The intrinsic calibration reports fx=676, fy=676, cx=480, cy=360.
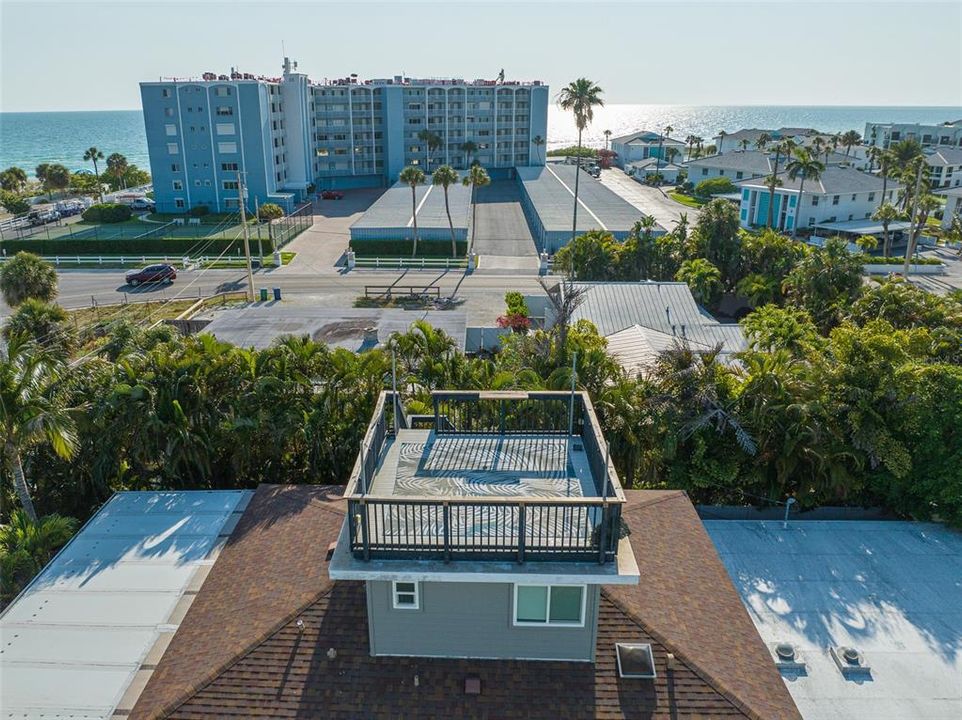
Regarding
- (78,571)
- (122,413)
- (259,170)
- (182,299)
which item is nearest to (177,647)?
(78,571)

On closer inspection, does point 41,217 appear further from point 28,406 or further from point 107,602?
point 107,602

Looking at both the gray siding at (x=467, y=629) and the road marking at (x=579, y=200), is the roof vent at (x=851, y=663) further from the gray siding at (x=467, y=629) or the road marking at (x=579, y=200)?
the road marking at (x=579, y=200)

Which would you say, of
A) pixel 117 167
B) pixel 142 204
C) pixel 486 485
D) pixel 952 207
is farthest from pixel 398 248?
pixel 952 207

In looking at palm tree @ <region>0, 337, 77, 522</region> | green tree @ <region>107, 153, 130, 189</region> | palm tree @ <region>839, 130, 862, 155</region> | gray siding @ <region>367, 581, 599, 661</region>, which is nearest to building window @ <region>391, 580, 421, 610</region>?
gray siding @ <region>367, 581, 599, 661</region>

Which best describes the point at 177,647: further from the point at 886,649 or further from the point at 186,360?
the point at 886,649

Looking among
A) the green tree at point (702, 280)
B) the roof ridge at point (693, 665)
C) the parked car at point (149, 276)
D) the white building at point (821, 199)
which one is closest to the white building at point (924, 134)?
the white building at point (821, 199)

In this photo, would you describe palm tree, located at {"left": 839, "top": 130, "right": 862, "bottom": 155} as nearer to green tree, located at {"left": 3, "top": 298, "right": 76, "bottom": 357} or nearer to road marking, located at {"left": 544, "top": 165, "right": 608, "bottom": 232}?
road marking, located at {"left": 544, "top": 165, "right": 608, "bottom": 232}
